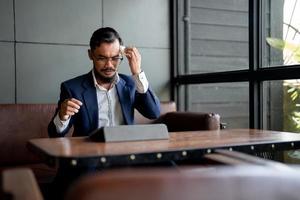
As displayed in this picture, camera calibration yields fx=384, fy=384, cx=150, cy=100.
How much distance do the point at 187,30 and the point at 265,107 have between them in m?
1.51

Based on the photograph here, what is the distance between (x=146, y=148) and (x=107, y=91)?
2.96ft

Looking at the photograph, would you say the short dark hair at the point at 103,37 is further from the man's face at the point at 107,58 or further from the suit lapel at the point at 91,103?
the suit lapel at the point at 91,103

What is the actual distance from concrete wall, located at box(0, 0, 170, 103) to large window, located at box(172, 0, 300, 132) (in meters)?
0.34

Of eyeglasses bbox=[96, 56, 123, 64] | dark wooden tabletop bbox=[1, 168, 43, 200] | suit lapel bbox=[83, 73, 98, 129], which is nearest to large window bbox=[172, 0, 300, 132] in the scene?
eyeglasses bbox=[96, 56, 123, 64]

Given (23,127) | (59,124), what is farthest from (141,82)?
(23,127)

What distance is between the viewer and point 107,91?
2281 mm

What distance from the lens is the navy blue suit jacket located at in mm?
2150

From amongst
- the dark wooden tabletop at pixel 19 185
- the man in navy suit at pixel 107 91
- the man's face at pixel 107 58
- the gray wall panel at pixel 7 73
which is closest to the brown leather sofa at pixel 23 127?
the gray wall panel at pixel 7 73

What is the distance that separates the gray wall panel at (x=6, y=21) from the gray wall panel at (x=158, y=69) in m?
1.32

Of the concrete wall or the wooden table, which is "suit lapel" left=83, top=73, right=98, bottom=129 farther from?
the concrete wall

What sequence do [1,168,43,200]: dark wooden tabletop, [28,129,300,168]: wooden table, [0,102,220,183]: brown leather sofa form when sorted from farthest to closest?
[0,102,220,183]: brown leather sofa < [28,129,300,168]: wooden table < [1,168,43,200]: dark wooden tabletop

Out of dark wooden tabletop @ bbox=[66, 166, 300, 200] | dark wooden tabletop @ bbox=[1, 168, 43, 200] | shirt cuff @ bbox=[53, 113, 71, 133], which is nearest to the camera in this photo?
dark wooden tabletop @ bbox=[66, 166, 300, 200]

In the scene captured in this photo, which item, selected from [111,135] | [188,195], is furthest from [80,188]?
[111,135]

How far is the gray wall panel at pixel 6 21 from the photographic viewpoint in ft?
11.6
